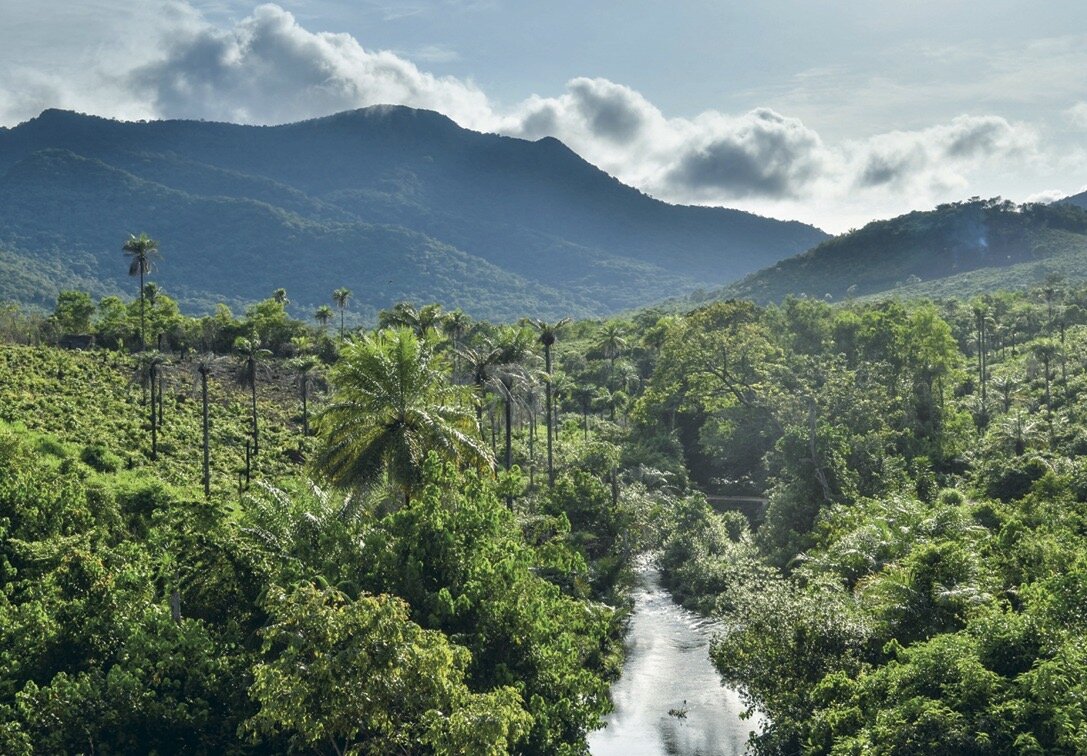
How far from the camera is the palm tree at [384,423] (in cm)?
2683

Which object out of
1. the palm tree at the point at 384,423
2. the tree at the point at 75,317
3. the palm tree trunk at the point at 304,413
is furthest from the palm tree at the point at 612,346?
the palm tree at the point at 384,423

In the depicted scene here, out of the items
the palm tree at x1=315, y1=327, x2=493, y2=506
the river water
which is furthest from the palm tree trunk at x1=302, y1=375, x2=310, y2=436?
A: the palm tree at x1=315, y1=327, x2=493, y2=506

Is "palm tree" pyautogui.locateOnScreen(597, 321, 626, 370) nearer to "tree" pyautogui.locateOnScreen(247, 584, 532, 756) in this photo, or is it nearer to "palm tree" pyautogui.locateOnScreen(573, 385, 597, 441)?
"palm tree" pyautogui.locateOnScreen(573, 385, 597, 441)

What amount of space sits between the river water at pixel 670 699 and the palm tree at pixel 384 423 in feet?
36.7

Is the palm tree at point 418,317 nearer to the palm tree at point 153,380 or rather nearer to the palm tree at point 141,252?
the palm tree at point 153,380

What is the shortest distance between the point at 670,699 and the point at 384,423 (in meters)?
15.9

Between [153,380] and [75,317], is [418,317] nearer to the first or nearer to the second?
[153,380]

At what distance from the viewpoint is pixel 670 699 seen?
119 feet

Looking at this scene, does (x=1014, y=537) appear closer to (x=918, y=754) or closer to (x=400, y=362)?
(x=918, y=754)

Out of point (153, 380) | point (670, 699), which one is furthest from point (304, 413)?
point (670, 699)

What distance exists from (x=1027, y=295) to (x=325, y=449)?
145 meters

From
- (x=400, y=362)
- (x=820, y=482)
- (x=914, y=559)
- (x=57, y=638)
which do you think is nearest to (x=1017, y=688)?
(x=914, y=559)

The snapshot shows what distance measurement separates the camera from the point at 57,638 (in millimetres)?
21969

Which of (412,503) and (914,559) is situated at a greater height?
(412,503)
